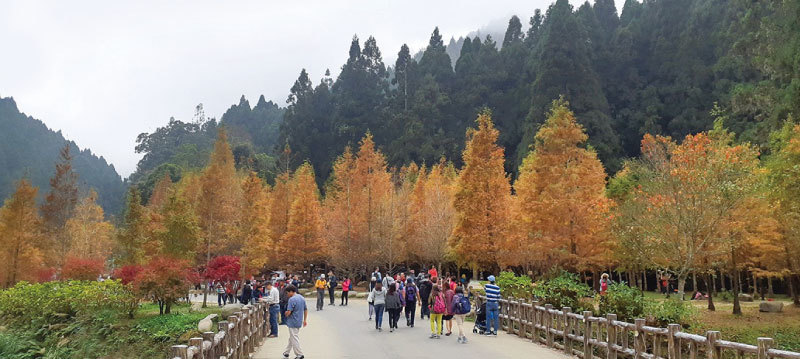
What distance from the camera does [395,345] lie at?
13.9m

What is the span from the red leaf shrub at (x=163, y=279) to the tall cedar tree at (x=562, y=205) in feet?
51.2

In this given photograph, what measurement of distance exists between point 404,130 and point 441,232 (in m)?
49.8

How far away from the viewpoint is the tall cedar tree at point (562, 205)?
26469 millimetres

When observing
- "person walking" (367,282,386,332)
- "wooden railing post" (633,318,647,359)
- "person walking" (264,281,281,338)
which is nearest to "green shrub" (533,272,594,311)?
"person walking" (367,282,386,332)

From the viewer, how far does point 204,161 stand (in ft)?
335

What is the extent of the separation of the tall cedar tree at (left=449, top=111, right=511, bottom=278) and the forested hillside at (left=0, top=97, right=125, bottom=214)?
112622mm

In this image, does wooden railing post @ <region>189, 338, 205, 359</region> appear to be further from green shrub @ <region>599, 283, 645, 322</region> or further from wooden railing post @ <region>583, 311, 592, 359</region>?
green shrub @ <region>599, 283, 645, 322</region>

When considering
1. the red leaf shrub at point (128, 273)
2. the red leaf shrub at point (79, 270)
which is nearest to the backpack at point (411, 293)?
the red leaf shrub at point (128, 273)

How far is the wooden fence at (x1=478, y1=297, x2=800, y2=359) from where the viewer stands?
789 cm

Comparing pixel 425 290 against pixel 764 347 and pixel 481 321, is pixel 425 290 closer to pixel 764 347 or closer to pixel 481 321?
pixel 481 321

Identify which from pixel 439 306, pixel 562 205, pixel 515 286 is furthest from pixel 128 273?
pixel 562 205

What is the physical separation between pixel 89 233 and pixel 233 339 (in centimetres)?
5496

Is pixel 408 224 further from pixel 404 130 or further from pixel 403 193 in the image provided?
pixel 404 130

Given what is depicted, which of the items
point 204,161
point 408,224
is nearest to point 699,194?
point 408,224
